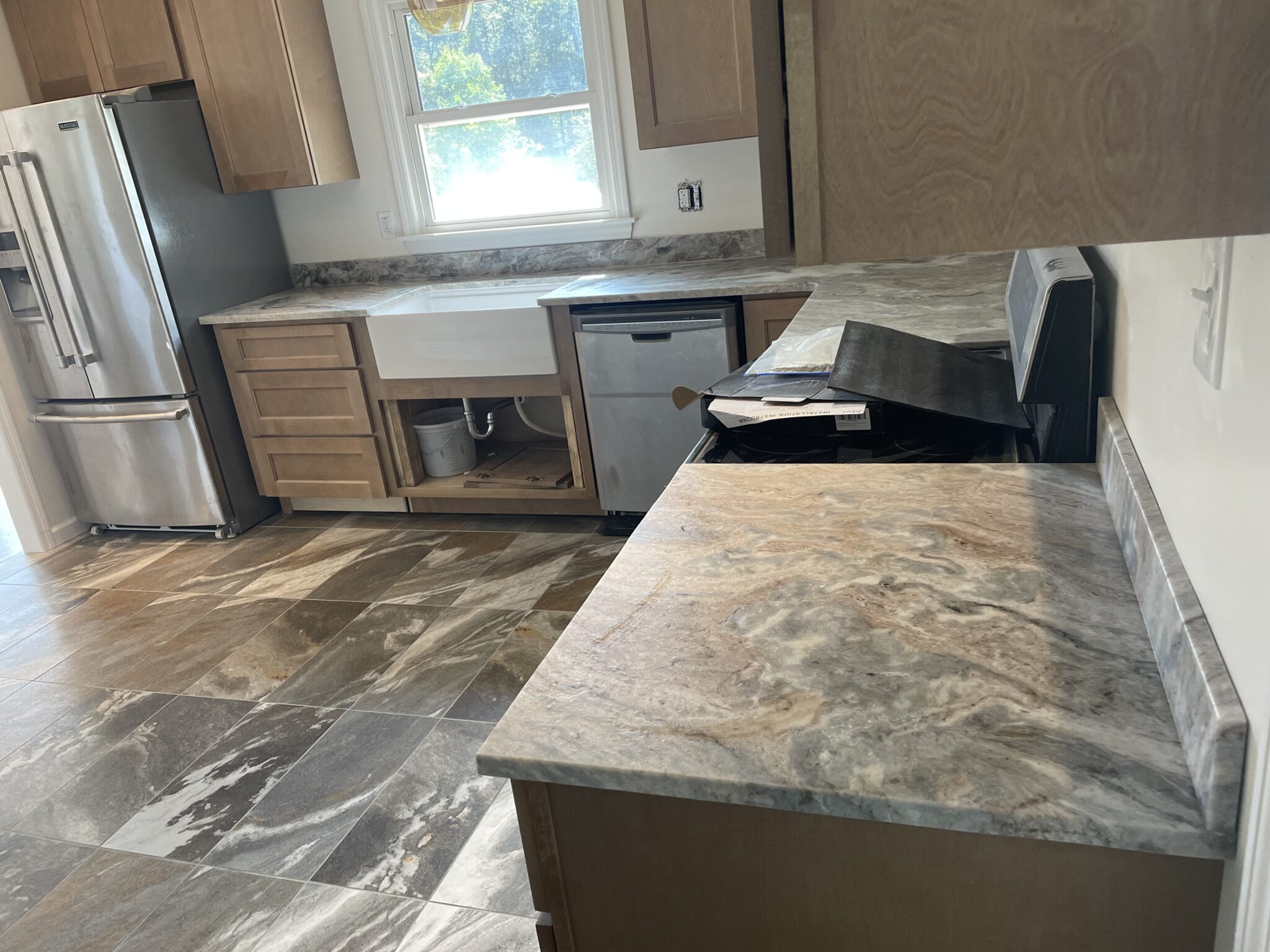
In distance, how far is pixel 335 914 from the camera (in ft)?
5.78

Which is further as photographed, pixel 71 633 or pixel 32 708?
pixel 71 633

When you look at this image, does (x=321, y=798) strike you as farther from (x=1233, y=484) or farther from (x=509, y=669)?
(x=1233, y=484)

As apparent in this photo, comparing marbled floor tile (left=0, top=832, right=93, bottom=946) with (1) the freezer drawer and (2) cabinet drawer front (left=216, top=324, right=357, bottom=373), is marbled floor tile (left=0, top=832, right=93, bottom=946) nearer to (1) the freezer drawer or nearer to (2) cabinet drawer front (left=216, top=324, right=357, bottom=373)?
(1) the freezer drawer

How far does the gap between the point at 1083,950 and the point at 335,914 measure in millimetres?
1503

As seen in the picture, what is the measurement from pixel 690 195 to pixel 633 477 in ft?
3.73

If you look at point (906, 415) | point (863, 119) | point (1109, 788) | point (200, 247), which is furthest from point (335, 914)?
point (200, 247)

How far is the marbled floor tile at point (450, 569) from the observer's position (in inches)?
121

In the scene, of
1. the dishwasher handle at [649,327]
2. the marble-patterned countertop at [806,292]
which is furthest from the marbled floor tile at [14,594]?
the dishwasher handle at [649,327]

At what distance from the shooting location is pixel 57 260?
345 cm

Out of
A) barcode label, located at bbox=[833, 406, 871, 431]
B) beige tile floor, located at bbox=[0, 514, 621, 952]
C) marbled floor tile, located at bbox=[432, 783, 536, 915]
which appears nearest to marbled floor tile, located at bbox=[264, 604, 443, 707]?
beige tile floor, located at bbox=[0, 514, 621, 952]

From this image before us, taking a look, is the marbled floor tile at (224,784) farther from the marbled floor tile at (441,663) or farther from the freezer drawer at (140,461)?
the freezer drawer at (140,461)

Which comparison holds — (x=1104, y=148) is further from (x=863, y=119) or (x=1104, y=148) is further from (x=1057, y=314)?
(x=1057, y=314)

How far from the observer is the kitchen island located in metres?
0.65

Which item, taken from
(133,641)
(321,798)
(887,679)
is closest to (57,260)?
(133,641)
